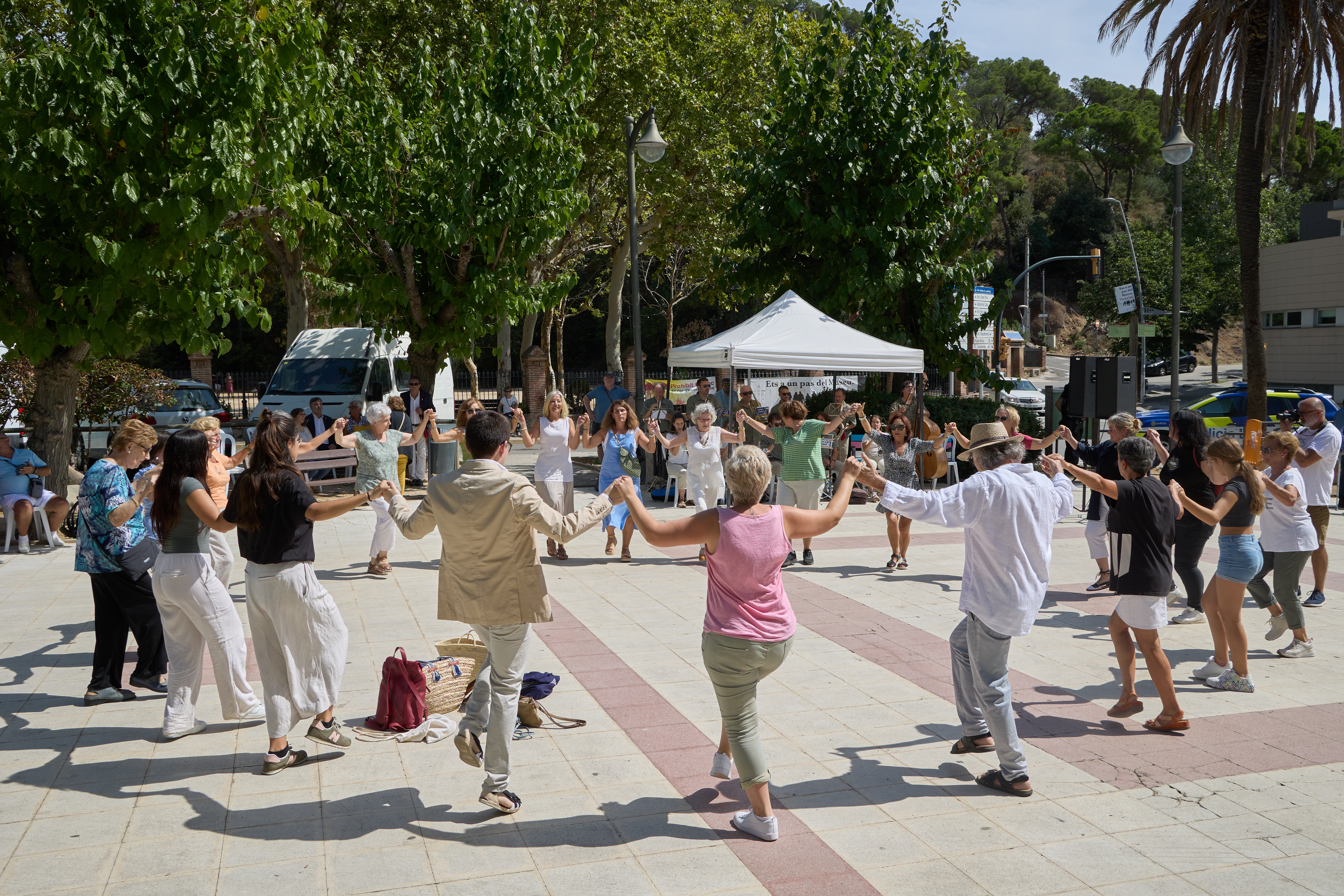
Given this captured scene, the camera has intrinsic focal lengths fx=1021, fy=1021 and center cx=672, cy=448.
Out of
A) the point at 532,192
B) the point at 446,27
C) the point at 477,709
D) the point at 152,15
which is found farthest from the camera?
the point at 446,27

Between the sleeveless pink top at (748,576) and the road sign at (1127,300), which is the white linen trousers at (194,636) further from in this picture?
the road sign at (1127,300)

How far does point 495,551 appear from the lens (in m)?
4.47

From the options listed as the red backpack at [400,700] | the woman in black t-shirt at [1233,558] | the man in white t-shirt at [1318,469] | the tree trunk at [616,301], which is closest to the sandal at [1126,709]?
the woman in black t-shirt at [1233,558]

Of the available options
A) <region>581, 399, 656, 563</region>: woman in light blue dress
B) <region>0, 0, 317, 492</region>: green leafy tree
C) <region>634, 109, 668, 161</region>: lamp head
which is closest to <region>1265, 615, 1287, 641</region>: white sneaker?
<region>581, 399, 656, 563</region>: woman in light blue dress

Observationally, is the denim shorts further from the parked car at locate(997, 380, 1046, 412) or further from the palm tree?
the parked car at locate(997, 380, 1046, 412)

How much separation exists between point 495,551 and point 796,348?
1032cm

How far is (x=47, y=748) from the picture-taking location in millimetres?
5500

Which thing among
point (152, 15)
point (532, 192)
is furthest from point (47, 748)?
point (532, 192)

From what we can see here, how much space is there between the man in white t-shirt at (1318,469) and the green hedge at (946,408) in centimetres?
883

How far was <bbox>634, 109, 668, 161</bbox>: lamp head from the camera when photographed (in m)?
14.8

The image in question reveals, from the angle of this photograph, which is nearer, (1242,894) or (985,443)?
(1242,894)

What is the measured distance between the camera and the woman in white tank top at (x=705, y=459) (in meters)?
10.4

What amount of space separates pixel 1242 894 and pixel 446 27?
80.2 feet

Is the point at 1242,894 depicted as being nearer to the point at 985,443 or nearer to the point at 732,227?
the point at 985,443
